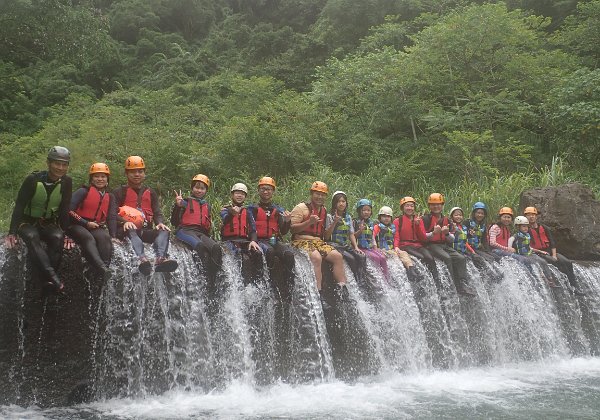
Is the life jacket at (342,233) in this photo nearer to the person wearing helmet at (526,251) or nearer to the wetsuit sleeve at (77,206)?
the wetsuit sleeve at (77,206)

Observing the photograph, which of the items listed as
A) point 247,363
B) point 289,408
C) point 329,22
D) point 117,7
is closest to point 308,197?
point 247,363

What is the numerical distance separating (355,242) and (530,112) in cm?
846

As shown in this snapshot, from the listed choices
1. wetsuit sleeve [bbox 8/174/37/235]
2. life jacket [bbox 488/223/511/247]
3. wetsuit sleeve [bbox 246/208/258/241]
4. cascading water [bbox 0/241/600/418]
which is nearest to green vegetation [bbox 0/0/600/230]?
life jacket [bbox 488/223/511/247]

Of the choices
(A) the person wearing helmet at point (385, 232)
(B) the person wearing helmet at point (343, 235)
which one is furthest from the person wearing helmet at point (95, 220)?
(A) the person wearing helmet at point (385, 232)

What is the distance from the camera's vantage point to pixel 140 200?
20.8 feet

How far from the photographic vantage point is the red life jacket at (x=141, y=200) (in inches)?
247

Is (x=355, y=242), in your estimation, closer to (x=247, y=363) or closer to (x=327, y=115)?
(x=247, y=363)

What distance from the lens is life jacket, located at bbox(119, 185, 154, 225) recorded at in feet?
20.6

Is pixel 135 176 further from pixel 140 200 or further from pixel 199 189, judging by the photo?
pixel 199 189

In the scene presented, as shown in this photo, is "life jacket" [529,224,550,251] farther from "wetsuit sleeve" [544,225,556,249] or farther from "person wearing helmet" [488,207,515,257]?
"person wearing helmet" [488,207,515,257]

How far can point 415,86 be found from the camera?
49.0ft

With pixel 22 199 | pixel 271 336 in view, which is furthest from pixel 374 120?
pixel 22 199

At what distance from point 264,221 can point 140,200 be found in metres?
1.49

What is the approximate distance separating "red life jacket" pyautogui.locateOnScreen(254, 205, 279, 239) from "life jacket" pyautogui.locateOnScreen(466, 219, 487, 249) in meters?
3.87
